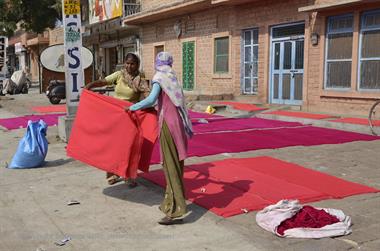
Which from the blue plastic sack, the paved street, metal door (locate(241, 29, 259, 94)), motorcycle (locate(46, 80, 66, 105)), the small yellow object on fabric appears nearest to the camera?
the paved street

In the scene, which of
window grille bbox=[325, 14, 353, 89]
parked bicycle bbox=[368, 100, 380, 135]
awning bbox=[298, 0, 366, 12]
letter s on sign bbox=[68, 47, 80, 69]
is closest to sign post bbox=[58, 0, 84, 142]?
letter s on sign bbox=[68, 47, 80, 69]

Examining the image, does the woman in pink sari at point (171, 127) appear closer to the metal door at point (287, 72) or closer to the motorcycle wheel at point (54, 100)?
the metal door at point (287, 72)

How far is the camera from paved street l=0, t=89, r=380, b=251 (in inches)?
159

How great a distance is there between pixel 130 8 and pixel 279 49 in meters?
11.3

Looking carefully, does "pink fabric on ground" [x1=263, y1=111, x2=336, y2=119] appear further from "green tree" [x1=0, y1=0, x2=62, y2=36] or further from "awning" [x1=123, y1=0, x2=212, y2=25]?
"green tree" [x1=0, y1=0, x2=62, y2=36]

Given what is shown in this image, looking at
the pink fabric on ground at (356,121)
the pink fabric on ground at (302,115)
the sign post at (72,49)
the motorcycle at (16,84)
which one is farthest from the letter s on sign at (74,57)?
the motorcycle at (16,84)

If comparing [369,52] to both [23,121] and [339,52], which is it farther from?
[23,121]

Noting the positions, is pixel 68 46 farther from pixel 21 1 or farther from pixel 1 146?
pixel 21 1

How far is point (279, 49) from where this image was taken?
15211 mm

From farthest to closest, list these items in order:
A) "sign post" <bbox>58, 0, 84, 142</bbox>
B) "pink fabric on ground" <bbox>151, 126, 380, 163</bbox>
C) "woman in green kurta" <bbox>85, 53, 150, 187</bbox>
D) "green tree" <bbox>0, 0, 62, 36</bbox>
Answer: "green tree" <bbox>0, 0, 62, 36</bbox> < "sign post" <bbox>58, 0, 84, 142</bbox> < "pink fabric on ground" <bbox>151, 126, 380, 163</bbox> < "woman in green kurta" <bbox>85, 53, 150, 187</bbox>

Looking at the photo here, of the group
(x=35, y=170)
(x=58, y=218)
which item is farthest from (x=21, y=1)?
(x=58, y=218)

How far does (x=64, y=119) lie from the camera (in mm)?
9445

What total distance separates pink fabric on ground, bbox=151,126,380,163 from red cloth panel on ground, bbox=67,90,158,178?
7.00 ft

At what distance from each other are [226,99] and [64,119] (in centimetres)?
864
